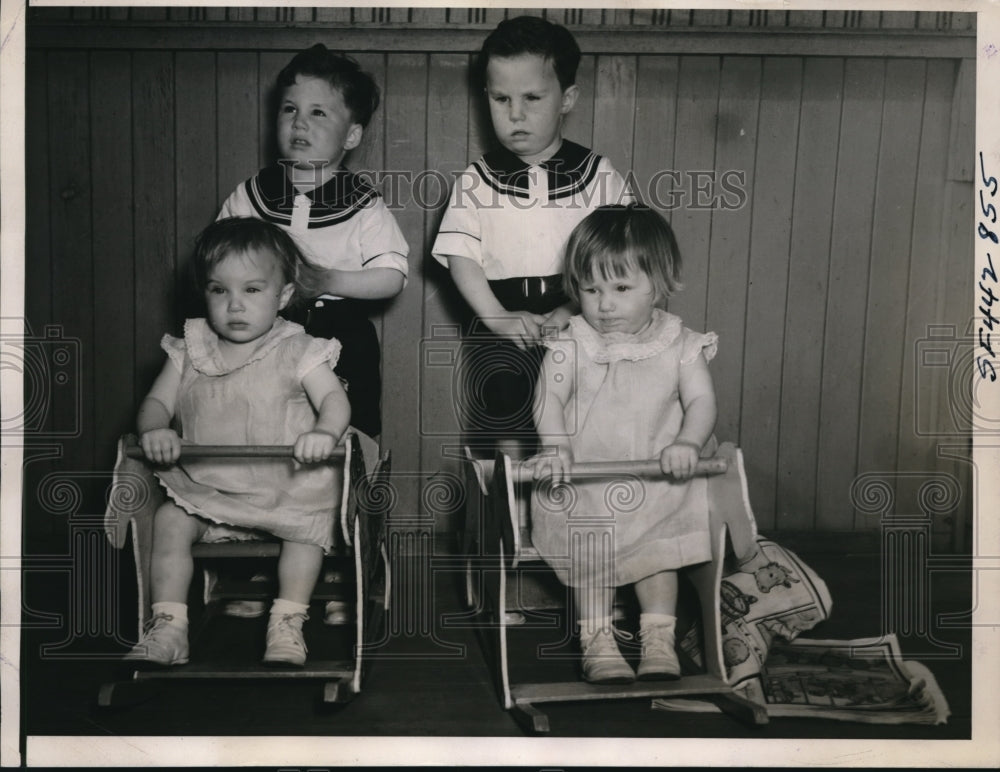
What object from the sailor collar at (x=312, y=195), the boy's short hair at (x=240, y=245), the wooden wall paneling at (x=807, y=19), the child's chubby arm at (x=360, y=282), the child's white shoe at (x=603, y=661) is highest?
the wooden wall paneling at (x=807, y=19)

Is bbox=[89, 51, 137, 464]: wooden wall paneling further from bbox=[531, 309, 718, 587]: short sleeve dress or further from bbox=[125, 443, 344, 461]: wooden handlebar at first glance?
bbox=[531, 309, 718, 587]: short sleeve dress

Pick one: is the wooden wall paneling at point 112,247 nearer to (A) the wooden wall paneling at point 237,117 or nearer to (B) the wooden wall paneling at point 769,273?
(A) the wooden wall paneling at point 237,117

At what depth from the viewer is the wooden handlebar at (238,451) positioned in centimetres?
172

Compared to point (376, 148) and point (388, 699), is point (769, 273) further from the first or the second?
point (388, 699)

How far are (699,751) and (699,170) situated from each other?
134 centimetres

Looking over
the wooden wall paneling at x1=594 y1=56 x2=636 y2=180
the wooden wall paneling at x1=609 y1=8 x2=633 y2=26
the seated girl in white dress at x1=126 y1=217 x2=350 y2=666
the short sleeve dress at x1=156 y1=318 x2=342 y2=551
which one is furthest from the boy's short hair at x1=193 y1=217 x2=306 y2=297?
the wooden wall paneling at x1=609 y1=8 x2=633 y2=26

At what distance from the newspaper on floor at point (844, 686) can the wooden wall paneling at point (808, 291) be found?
1.78 feet

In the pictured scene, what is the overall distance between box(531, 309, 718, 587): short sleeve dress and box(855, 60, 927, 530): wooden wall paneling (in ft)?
2.19

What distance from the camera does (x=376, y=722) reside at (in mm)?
1725

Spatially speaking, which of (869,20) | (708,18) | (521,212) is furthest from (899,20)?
(521,212)

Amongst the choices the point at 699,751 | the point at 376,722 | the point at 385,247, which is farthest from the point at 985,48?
the point at 376,722

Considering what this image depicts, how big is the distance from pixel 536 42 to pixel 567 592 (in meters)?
1.19

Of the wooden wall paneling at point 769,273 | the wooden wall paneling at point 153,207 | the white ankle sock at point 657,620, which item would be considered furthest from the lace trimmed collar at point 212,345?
the wooden wall paneling at point 769,273

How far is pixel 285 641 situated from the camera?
69.9 inches
